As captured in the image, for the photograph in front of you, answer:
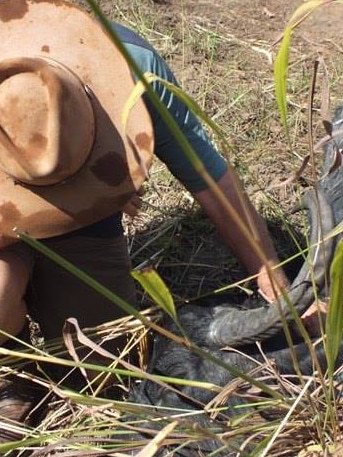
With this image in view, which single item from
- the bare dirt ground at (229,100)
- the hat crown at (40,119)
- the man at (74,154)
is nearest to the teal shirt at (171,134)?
the man at (74,154)

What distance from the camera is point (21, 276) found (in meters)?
1.89

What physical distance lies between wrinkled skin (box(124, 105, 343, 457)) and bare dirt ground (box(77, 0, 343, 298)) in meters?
0.44

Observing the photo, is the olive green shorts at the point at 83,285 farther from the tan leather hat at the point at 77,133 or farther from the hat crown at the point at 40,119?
the hat crown at the point at 40,119

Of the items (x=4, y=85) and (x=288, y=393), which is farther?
(x=4, y=85)

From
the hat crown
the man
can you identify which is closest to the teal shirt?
the man

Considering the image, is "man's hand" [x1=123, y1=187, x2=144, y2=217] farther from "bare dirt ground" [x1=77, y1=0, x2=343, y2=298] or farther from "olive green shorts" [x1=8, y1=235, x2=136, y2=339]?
"bare dirt ground" [x1=77, y1=0, x2=343, y2=298]

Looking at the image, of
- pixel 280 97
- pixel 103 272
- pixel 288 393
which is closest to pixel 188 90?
pixel 103 272

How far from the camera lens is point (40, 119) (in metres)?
1.61

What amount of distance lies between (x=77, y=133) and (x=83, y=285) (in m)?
0.44

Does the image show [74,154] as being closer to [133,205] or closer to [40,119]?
[40,119]

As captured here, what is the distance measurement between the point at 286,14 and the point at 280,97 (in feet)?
6.78

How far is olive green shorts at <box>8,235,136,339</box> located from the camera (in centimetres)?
197

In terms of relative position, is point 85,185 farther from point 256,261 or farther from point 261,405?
point 261,405

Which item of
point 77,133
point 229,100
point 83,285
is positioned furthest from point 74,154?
point 229,100
